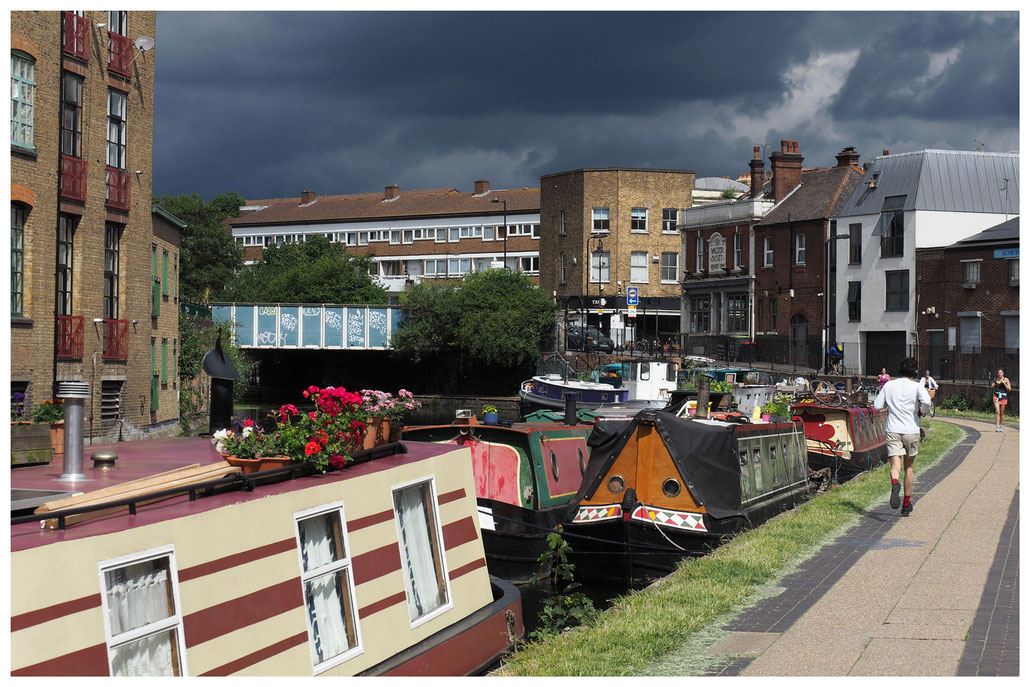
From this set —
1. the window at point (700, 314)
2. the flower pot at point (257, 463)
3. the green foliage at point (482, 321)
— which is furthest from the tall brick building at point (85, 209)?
the window at point (700, 314)

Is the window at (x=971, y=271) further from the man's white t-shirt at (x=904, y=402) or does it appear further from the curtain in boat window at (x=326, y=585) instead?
the curtain in boat window at (x=326, y=585)

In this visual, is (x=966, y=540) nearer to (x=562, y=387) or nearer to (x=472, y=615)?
(x=472, y=615)

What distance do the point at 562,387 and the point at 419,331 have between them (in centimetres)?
1718

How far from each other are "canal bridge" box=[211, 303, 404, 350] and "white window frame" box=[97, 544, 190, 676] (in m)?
51.1

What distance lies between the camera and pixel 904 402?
12.8 metres

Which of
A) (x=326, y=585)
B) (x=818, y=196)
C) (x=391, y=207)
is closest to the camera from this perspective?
(x=326, y=585)

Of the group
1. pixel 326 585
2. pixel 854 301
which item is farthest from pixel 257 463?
pixel 854 301

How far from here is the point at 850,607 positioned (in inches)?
350

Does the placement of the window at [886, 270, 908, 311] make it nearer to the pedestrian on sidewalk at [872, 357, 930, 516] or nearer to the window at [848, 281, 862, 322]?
the window at [848, 281, 862, 322]

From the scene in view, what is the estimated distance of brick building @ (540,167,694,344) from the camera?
2628 inches

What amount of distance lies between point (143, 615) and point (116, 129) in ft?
67.4

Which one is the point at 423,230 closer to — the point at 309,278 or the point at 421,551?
the point at 309,278

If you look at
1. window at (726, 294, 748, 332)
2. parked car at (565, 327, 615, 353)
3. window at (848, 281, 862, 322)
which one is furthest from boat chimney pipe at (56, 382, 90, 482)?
window at (726, 294, 748, 332)

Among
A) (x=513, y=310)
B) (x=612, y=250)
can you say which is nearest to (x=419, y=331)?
(x=513, y=310)
